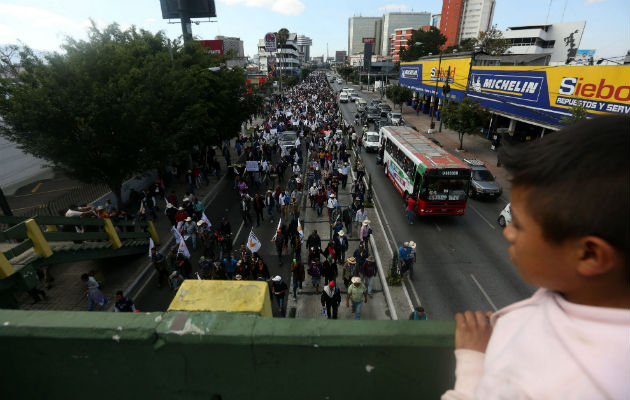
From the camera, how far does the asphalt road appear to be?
10.5 meters

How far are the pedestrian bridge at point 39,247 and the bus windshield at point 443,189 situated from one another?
1252cm

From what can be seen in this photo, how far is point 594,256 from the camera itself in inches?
33.1

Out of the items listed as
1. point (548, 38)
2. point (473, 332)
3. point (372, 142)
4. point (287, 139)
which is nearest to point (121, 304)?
point (473, 332)

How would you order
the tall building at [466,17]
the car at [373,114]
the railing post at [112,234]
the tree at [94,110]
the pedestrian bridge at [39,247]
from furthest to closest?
the tall building at [466,17]
the car at [373,114]
the railing post at [112,234]
the tree at [94,110]
the pedestrian bridge at [39,247]

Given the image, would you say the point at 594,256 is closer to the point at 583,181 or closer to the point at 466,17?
the point at 583,181

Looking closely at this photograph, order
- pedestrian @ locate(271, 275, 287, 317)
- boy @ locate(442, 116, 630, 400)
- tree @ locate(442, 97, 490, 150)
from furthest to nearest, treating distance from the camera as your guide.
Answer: tree @ locate(442, 97, 490, 150) → pedestrian @ locate(271, 275, 287, 317) → boy @ locate(442, 116, 630, 400)

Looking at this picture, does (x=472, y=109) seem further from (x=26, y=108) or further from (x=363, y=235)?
(x=26, y=108)

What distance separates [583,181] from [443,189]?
1475cm

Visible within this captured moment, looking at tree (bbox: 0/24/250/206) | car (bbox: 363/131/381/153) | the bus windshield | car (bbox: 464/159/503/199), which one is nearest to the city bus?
the bus windshield

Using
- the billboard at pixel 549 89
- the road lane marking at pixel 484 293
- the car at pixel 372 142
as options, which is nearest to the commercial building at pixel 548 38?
the billboard at pixel 549 89

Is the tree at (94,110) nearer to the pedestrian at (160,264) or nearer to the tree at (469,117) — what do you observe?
the pedestrian at (160,264)

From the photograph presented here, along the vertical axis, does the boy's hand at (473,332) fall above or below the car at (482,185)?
above

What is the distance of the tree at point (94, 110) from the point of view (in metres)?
10.6

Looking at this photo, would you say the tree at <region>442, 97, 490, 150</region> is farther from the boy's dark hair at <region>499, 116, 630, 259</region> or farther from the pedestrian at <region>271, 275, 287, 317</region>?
the boy's dark hair at <region>499, 116, 630, 259</region>
